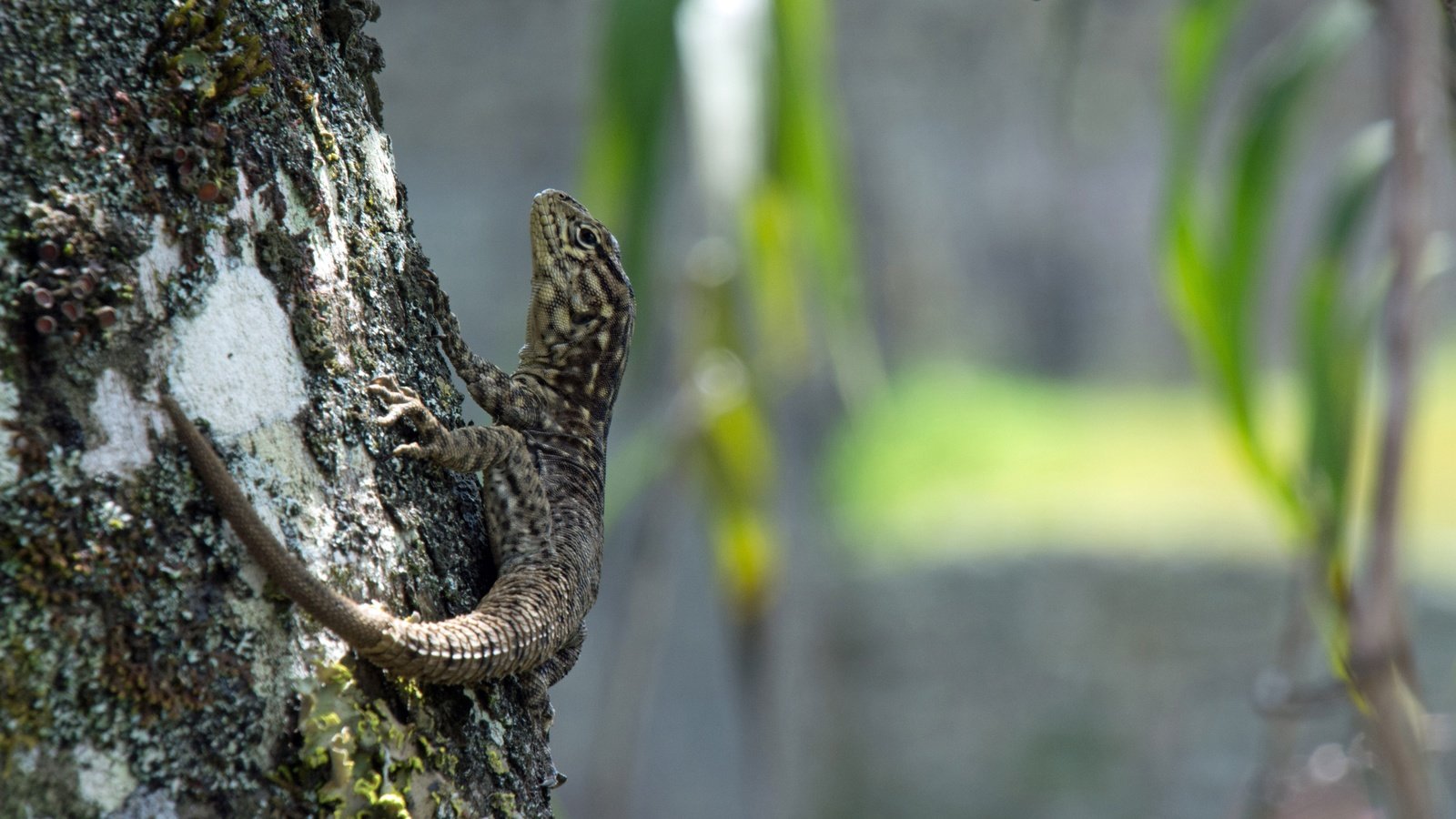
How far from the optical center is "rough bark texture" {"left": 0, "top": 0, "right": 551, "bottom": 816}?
1.12 m

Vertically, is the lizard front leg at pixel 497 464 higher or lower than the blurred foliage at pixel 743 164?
lower

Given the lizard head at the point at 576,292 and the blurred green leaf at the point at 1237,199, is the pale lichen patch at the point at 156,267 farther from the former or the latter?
the blurred green leaf at the point at 1237,199

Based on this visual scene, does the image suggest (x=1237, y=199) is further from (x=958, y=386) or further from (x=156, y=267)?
(x=958, y=386)

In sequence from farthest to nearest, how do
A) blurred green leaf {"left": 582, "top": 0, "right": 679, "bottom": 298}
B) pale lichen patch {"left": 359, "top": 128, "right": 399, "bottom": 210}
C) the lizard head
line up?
the lizard head, blurred green leaf {"left": 582, "top": 0, "right": 679, "bottom": 298}, pale lichen patch {"left": 359, "top": 128, "right": 399, "bottom": 210}

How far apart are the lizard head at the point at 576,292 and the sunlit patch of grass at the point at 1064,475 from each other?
4493mm

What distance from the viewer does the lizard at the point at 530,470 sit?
4.17 ft

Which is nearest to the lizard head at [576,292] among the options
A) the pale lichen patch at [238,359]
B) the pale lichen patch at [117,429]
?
the pale lichen patch at [238,359]

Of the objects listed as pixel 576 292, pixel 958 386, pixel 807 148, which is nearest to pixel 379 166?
pixel 576 292

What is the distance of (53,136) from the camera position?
1170mm

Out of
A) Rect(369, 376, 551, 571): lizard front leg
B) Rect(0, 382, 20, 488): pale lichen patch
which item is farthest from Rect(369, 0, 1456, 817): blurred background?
Rect(0, 382, 20, 488): pale lichen patch

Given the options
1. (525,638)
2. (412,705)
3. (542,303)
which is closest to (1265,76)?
(542,303)

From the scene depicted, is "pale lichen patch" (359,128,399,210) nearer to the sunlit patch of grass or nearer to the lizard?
the lizard

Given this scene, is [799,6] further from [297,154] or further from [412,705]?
[412,705]

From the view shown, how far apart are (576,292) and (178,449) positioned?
146 cm
